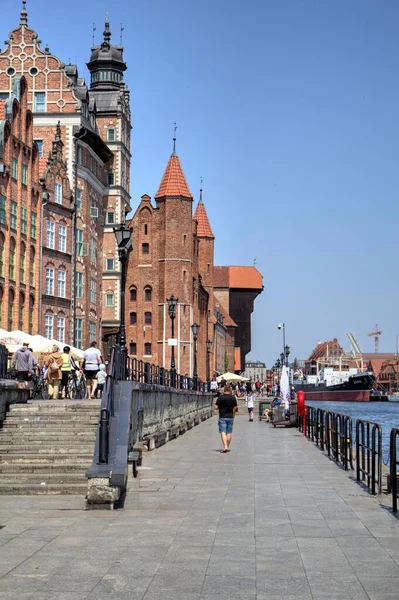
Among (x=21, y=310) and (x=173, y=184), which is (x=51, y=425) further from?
(x=173, y=184)

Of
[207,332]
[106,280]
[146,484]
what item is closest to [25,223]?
[106,280]

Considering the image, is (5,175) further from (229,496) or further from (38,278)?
(229,496)

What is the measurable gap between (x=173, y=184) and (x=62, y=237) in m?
32.1

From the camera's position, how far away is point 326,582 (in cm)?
865

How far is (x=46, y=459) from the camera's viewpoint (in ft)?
56.4

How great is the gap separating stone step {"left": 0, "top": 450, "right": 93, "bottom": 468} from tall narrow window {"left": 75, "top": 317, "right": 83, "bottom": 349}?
42.4 metres

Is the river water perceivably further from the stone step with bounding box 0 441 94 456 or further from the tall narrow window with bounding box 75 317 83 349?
the stone step with bounding box 0 441 94 456

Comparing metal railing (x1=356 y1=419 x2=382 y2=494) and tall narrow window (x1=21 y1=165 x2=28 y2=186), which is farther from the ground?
tall narrow window (x1=21 y1=165 x2=28 y2=186)

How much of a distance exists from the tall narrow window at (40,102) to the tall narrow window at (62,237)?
8.83m

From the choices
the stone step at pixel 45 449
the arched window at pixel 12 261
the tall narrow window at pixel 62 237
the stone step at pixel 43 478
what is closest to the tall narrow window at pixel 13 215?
the arched window at pixel 12 261

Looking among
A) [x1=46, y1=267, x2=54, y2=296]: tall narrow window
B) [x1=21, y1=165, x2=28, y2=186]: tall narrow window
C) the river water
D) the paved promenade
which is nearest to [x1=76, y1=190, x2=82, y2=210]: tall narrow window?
[x1=46, y1=267, x2=54, y2=296]: tall narrow window

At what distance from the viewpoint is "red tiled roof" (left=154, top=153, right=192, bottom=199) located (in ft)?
287

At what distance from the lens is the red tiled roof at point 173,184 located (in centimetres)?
8738

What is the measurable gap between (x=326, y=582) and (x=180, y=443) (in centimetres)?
2097
